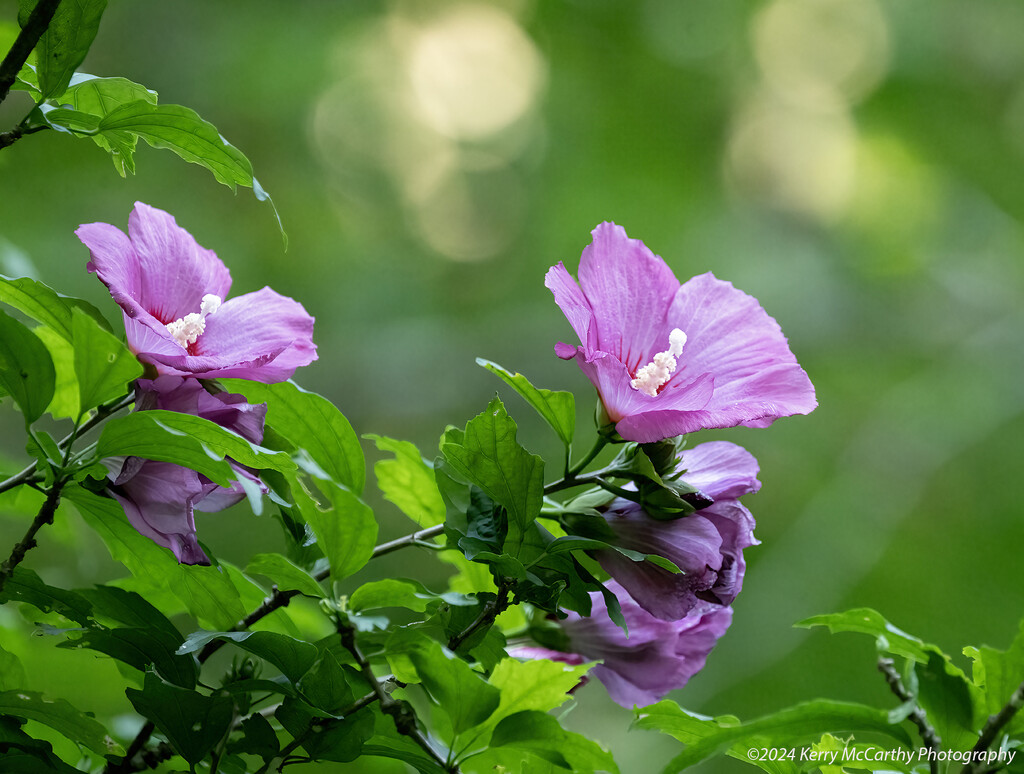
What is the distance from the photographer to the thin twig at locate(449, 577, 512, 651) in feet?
1.40

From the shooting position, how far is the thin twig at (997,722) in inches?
16.9

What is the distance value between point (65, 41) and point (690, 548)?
13.7 inches

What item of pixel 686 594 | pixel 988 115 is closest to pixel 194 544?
pixel 686 594

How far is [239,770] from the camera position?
445 millimetres

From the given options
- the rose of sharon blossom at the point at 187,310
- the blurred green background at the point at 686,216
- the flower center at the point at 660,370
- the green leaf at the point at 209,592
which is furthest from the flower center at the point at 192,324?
the blurred green background at the point at 686,216

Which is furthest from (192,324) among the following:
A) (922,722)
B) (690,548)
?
(922,722)

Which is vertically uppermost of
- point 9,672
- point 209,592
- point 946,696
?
point 946,696

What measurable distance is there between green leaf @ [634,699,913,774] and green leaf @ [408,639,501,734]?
0.25 feet

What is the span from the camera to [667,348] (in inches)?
19.5

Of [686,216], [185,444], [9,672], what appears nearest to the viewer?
[185,444]

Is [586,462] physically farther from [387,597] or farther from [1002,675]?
[1002,675]

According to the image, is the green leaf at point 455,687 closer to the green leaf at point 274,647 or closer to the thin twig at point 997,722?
the green leaf at point 274,647

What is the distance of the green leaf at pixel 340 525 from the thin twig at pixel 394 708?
1.1 inches

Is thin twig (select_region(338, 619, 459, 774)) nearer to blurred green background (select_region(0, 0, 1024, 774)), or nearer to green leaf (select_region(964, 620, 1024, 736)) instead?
green leaf (select_region(964, 620, 1024, 736))
